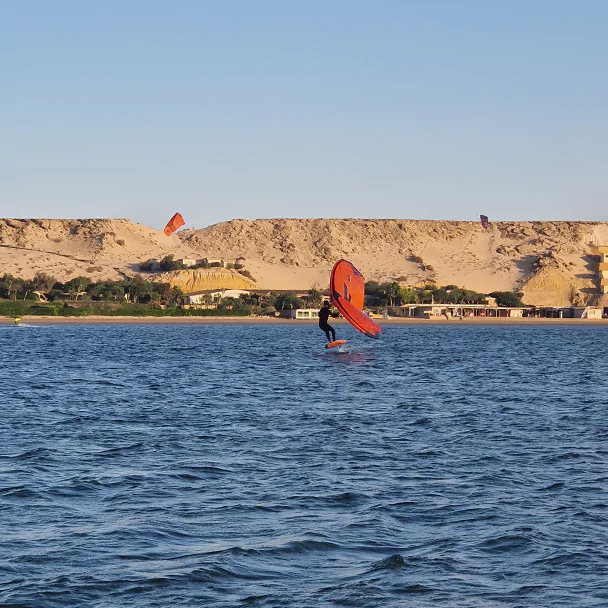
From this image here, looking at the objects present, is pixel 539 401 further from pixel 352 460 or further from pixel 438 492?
pixel 438 492

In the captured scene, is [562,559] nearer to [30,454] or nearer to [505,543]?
[505,543]

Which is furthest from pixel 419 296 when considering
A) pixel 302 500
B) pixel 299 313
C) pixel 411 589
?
pixel 411 589

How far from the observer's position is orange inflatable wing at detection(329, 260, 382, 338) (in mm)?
66500

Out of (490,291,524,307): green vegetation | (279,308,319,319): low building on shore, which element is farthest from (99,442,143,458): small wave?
(490,291,524,307): green vegetation

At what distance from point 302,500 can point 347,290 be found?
1966 inches

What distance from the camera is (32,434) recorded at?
27.8 metres

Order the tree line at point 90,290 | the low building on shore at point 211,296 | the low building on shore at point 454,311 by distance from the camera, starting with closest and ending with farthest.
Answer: the tree line at point 90,290 < the low building on shore at point 211,296 < the low building on shore at point 454,311

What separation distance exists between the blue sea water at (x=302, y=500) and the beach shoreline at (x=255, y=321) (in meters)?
117

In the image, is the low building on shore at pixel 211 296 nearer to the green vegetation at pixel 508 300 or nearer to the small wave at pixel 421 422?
the green vegetation at pixel 508 300

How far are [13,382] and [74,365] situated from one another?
45.1 feet

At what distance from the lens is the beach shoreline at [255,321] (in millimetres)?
156375

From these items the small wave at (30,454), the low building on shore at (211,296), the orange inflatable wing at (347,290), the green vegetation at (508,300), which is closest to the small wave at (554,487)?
the small wave at (30,454)

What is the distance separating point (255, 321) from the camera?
167 meters

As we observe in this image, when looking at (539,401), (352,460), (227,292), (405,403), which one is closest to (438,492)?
(352,460)
